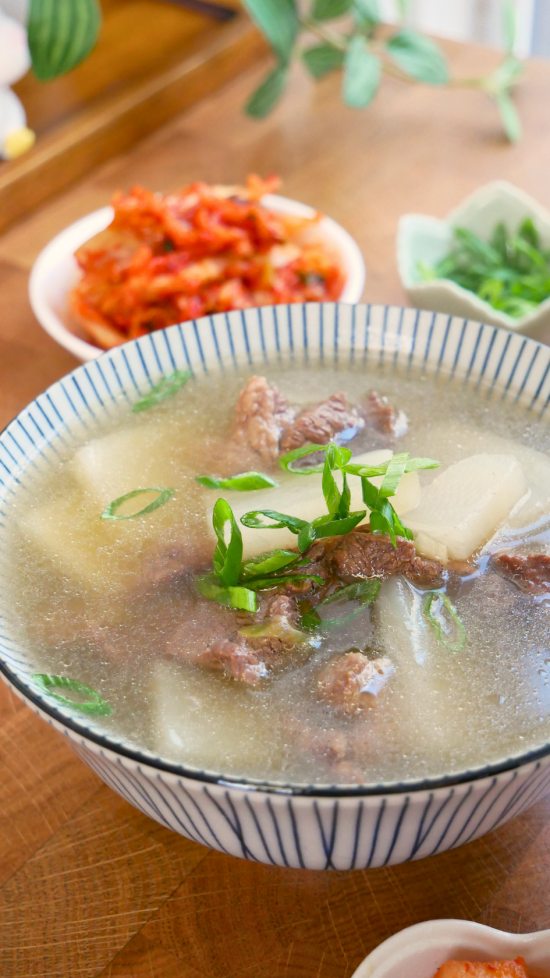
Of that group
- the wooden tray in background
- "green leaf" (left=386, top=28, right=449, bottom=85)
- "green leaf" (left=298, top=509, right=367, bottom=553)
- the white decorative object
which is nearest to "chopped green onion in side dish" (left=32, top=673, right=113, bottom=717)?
"green leaf" (left=298, top=509, right=367, bottom=553)

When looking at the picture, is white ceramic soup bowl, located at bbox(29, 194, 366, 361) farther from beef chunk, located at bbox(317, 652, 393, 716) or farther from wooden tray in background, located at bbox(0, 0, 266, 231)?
beef chunk, located at bbox(317, 652, 393, 716)

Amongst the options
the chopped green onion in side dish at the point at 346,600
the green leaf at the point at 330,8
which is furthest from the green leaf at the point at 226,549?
the green leaf at the point at 330,8

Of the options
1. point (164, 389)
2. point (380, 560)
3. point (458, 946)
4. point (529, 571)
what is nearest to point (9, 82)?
point (164, 389)

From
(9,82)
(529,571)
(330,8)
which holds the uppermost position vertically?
(9,82)

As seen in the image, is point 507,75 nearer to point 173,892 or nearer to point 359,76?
point 359,76

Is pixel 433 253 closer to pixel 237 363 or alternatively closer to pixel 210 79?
pixel 237 363

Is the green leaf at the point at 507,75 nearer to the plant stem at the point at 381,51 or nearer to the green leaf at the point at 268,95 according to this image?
the plant stem at the point at 381,51
